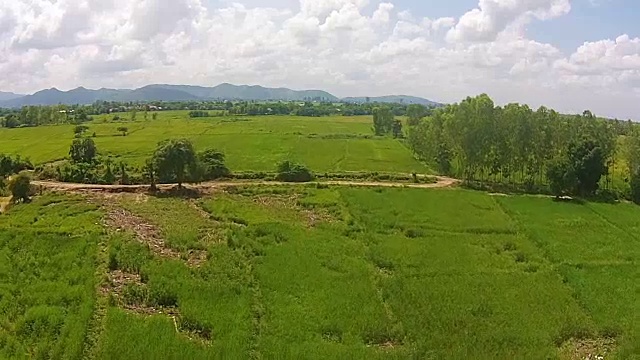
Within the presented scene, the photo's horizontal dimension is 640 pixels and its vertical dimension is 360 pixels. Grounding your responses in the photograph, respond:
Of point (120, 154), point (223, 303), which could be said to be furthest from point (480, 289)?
point (120, 154)

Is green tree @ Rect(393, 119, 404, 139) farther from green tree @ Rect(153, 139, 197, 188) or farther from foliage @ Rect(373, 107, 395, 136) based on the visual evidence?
green tree @ Rect(153, 139, 197, 188)

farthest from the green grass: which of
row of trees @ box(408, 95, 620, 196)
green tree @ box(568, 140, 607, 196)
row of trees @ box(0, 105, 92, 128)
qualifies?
row of trees @ box(0, 105, 92, 128)

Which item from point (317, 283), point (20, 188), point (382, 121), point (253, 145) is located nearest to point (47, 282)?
point (317, 283)

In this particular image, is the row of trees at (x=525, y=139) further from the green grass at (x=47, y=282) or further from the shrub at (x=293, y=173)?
the green grass at (x=47, y=282)

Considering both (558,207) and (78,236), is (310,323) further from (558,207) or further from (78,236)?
(558,207)

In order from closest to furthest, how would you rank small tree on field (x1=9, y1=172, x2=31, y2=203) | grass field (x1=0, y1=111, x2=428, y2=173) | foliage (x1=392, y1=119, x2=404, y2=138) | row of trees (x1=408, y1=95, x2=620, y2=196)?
small tree on field (x1=9, y1=172, x2=31, y2=203) → row of trees (x1=408, y1=95, x2=620, y2=196) → grass field (x1=0, y1=111, x2=428, y2=173) → foliage (x1=392, y1=119, x2=404, y2=138)

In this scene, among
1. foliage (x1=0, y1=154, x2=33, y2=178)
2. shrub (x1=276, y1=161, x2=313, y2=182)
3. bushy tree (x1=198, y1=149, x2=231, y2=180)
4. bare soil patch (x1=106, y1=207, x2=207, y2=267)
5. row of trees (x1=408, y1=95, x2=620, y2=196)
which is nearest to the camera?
bare soil patch (x1=106, y1=207, x2=207, y2=267)

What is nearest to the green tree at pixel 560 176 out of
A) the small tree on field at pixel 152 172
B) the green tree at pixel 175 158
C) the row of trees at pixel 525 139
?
the row of trees at pixel 525 139

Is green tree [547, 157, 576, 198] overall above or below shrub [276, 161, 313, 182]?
above
